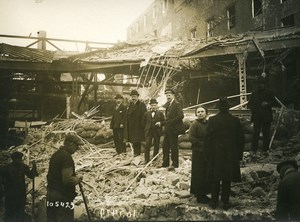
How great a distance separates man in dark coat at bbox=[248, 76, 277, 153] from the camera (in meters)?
6.83

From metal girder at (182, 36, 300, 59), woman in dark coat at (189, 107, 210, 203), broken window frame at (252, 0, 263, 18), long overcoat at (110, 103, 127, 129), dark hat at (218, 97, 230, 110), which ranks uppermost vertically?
broken window frame at (252, 0, 263, 18)

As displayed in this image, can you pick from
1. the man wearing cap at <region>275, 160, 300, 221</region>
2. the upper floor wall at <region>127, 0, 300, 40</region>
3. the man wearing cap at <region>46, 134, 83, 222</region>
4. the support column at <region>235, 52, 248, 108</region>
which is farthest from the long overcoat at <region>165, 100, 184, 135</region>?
the upper floor wall at <region>127, 0, 300, 40</region>

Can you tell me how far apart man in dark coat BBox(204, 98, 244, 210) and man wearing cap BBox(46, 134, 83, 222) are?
77.5 inches

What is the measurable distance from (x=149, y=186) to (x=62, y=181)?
2.42 m

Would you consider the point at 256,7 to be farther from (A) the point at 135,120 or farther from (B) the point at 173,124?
(B) the point at 173,124

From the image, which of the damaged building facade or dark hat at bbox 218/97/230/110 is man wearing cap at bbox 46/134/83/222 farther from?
the damaged building facade

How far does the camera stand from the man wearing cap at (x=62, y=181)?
3.96 meters

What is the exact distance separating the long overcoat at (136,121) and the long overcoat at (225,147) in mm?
3271

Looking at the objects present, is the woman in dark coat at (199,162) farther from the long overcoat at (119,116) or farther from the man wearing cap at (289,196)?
the long overcoat at (119,116)

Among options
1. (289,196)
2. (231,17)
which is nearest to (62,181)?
(289,196)

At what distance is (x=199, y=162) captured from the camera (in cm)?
512

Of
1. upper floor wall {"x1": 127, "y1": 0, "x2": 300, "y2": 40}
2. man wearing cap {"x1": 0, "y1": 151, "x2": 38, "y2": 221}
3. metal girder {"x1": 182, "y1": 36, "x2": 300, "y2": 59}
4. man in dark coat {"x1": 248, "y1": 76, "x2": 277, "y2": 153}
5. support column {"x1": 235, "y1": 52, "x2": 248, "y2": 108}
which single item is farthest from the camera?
upper floor wall {"x1": 127, "y1": 0, "x2": 300, "y2": 40}

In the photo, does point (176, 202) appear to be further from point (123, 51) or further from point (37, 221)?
point (123, 51)

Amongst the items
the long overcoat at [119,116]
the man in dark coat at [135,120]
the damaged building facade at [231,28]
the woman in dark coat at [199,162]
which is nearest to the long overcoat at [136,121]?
the man in dark coat at [135,120]
